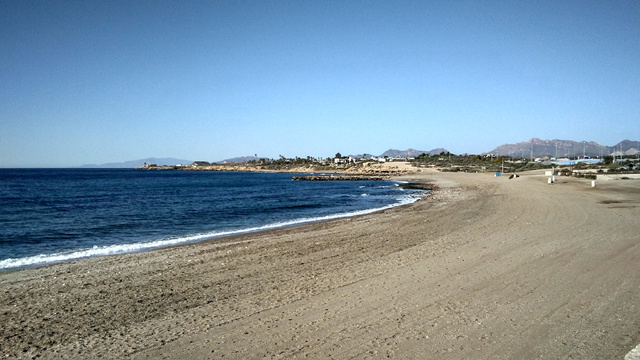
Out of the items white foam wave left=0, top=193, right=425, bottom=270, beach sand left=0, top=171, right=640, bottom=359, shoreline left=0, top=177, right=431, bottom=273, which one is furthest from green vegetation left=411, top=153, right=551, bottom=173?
beach sand left=0, top=171, right=640, bottom=359

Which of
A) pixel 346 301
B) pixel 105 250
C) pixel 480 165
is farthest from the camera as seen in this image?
pixel 480 165

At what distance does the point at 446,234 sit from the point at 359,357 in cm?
913

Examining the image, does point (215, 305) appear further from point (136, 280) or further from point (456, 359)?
point (456, 359)

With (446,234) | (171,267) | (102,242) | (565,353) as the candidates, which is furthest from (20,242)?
(565,353)

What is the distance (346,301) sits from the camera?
21.3 ft

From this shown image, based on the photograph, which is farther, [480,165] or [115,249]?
[480,165]

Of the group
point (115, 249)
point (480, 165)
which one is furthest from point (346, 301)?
point (480, 165)

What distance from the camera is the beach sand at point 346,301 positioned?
16.1ft

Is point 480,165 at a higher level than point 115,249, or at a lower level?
higher

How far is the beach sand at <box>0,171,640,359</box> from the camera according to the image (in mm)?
4898

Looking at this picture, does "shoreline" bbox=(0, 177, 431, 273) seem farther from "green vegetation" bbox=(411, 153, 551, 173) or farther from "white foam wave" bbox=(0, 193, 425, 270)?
"green vegetation" bbox=(411, 153, 551, 173)

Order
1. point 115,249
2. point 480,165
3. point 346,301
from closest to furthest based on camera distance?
point 346,301 < point 115,249 < point 480,165

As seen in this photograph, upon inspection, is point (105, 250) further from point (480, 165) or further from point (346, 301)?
point (480, 165)

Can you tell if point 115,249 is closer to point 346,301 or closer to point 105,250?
point 105,250
